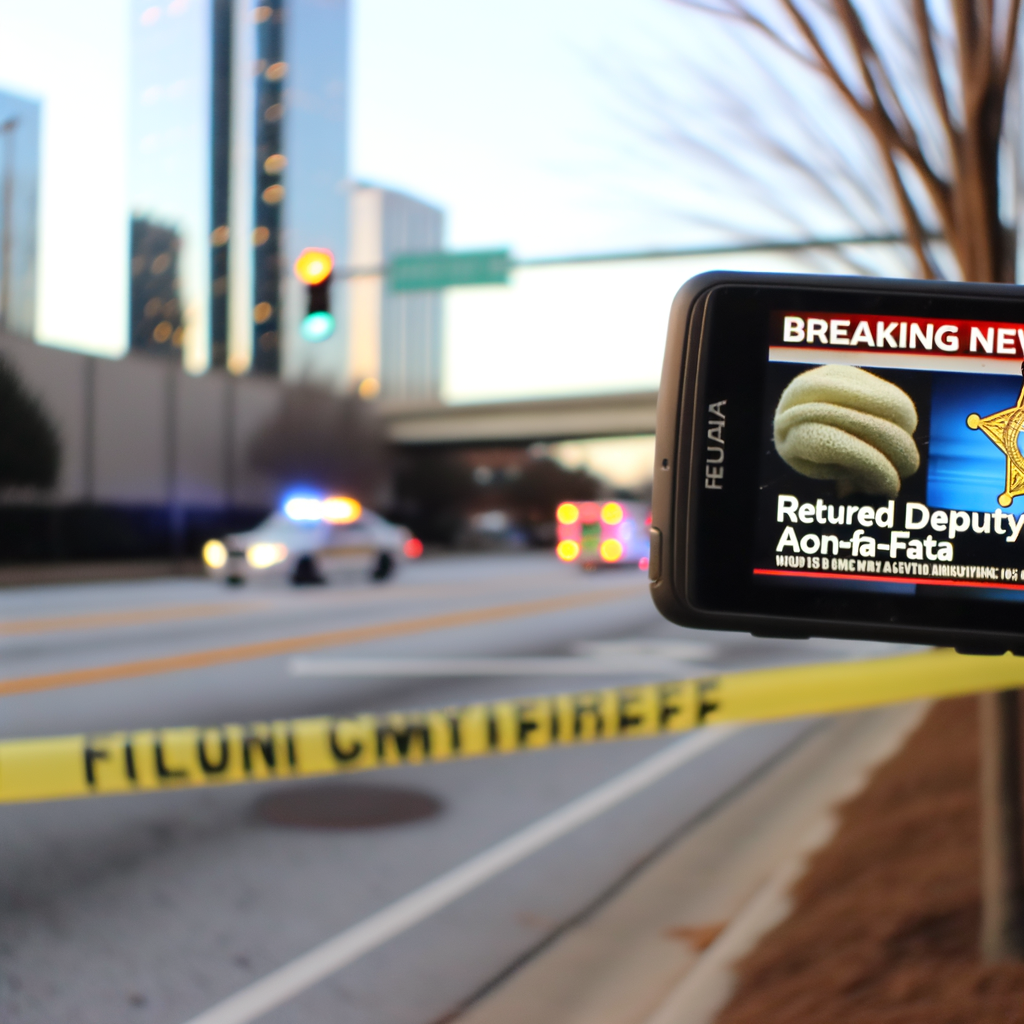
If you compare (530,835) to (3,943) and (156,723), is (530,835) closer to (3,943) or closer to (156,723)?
(3,943)

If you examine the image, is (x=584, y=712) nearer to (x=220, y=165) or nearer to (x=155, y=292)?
(x=155, y=292)

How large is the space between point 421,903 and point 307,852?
0.84 m

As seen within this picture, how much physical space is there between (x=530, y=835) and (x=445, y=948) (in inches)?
62.9

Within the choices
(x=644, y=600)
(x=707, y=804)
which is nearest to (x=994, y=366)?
(x=707, y=804)

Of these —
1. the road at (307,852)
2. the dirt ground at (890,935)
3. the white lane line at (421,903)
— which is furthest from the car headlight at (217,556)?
the dirt ground at (890,935)

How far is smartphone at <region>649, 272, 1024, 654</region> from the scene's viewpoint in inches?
54.7

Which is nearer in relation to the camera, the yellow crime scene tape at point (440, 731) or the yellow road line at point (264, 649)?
the yellow crime scene tape at point (440, 731)

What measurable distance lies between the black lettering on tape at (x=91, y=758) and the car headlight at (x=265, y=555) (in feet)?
66.7

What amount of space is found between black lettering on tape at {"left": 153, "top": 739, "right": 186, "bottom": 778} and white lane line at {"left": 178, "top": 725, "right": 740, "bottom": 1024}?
41.3 inches

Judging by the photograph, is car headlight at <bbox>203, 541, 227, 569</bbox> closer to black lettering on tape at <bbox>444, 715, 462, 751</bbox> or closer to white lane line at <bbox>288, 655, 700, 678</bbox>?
white lane line at <bbox>288, 655, 700, 678</bbox>

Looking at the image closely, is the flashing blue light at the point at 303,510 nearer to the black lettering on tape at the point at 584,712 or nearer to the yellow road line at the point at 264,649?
the yellow road line at the point at 264,649

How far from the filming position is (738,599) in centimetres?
141

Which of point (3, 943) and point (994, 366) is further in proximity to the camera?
point (3, 943)

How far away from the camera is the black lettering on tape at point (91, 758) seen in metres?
2.98
